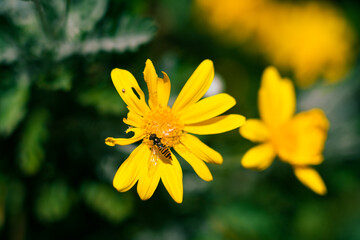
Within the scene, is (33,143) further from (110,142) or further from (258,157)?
(258,157)

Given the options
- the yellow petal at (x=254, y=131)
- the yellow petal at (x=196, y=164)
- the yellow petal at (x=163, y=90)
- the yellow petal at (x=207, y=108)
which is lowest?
the yellow petal at (x=254, y=131)

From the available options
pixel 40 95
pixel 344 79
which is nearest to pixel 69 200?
pixel 40 95

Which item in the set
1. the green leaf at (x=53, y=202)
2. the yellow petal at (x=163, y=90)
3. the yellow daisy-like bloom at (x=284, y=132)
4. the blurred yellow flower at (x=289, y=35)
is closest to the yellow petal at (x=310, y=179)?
the yellow daisy-like bloom at (x=284, y=132)

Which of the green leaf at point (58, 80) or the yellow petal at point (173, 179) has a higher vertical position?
the green leaf at point (58, 80)

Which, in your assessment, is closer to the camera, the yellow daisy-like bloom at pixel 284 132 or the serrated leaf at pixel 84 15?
the yellow daisy-like bloom at pixel 284 132

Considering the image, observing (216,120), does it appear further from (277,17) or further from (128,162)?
(277,17)

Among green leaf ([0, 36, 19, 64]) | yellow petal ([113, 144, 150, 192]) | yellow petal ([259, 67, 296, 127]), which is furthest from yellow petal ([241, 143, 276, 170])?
green leaf ([0, 36, 19, 64])

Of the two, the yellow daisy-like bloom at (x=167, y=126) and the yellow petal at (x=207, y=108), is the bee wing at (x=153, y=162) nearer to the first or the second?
the yellow daisy-like bloom at (x=167, y=126)

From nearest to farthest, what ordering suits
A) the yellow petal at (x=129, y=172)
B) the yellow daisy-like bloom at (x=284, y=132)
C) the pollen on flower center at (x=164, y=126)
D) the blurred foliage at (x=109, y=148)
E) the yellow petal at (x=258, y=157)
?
1. the yellow petal at (x=129, y=172)
2. the pollen on flower center at (x=164, y=126)
3. the yellow petal at (x=258, y=157)
4. the yellow daisy-like bloom at (x=284, y=132)
5. the blurred foliage at (x=109, y=148)

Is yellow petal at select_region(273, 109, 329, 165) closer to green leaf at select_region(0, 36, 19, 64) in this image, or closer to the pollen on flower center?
the pollen on flower center
